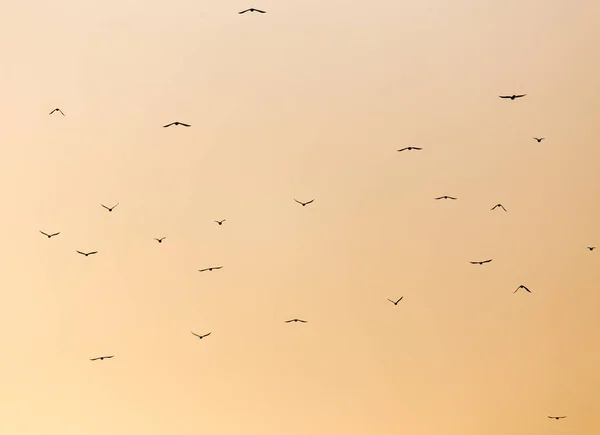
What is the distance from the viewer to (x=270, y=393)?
1.51 meters

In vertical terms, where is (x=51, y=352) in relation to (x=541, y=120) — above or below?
below

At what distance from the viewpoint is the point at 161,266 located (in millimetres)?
1465

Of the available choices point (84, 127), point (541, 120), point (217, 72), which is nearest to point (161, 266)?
point (84, 127)

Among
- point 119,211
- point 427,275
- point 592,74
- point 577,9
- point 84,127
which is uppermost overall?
point 577,9

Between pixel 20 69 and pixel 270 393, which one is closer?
pixel 20 69

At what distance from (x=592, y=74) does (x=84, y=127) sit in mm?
1260

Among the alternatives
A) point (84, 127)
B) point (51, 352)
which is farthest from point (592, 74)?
point (51, 352)

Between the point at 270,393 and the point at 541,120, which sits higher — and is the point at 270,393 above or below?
below

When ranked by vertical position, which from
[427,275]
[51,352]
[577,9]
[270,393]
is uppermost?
[577,9]

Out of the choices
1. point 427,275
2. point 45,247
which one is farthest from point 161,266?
point 427,275

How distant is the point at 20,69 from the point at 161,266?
1.93ft

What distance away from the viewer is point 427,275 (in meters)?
1.49

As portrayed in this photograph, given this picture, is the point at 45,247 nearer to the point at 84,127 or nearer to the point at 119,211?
the point at 119,211

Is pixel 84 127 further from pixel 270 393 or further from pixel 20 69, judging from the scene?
pixel 270 393
